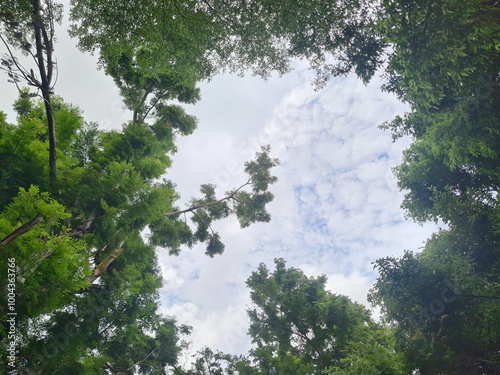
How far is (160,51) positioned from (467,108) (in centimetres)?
911

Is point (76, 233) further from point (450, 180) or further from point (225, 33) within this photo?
point (450, 180)

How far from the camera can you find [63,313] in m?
6.94

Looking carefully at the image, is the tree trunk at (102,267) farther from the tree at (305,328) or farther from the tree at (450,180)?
the tree at (305,328)

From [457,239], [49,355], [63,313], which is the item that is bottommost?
[49,355]

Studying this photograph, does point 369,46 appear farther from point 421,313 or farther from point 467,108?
point 421,313

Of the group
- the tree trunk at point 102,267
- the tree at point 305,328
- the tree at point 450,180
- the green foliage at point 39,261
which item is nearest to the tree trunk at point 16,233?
the green foliage at point 39,261

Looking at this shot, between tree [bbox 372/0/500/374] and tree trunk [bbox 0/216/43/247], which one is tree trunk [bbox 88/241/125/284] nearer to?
tree trunk [bbox 0/216/43/247]

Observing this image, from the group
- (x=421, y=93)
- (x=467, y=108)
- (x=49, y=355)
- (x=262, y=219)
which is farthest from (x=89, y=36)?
(x=262, y=219)

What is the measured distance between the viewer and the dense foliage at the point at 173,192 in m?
4.90

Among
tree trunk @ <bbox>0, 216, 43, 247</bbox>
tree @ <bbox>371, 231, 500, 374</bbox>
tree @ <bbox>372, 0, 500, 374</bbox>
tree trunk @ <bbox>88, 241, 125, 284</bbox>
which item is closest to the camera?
tree trunk @ <bbox>0, 216, 43, 247</bbox>

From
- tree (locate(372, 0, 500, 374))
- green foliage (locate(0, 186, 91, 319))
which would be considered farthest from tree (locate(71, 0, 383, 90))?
green foliage (locate(0, 186, 91, 319))

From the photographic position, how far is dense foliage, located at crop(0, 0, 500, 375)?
490 cm

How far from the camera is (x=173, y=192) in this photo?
8477 millimetres

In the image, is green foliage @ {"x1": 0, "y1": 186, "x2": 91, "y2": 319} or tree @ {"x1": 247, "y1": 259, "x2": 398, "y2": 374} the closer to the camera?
green foliage @ {"x1": 0, "y1": 186, "x2": 91, "y2": 319}
